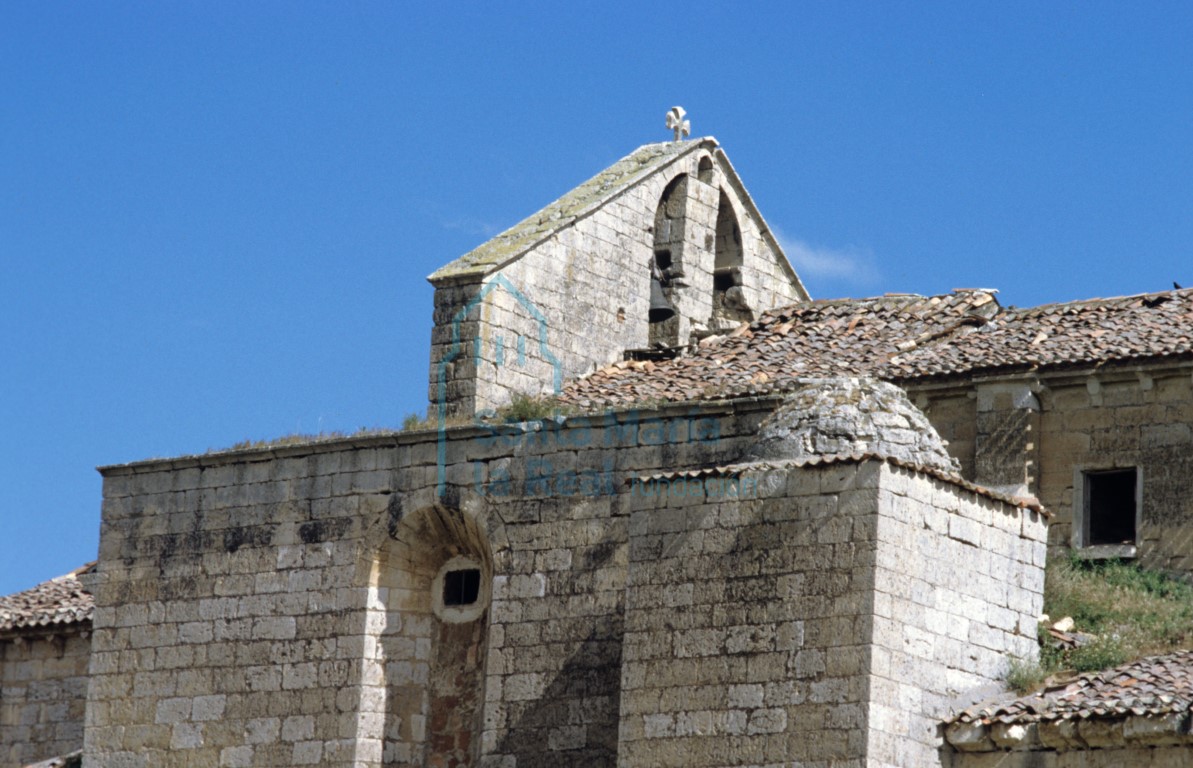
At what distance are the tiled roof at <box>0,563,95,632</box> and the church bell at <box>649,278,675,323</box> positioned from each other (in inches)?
270

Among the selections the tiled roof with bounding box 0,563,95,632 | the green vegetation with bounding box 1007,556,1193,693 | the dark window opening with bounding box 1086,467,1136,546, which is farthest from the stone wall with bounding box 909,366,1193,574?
the tiled roof with bounding box 0,563,95,632

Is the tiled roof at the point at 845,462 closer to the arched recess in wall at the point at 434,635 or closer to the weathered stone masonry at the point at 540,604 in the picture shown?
the weathered stone masonry at the point at 540,604

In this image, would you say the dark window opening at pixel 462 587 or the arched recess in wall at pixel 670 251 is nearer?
the dark window opening at pixel 462 587

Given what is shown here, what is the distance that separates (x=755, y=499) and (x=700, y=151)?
9396 mm

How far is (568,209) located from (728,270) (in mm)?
2580

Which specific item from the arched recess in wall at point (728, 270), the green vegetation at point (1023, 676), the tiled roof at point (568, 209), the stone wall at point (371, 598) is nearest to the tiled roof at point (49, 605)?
the stone wall at point (371, 598)

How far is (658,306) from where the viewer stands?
1114 inches

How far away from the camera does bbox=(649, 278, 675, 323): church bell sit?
1114 inches

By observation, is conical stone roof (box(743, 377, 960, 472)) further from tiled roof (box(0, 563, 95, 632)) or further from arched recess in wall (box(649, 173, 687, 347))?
tiled roof (box(0, 563, 95, 632))

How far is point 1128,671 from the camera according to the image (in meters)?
20.1

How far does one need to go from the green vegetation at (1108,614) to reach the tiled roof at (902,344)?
2.00 metres

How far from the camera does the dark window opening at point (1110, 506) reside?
75.9ft

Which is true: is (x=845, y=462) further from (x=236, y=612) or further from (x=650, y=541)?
(x=236, y=612)

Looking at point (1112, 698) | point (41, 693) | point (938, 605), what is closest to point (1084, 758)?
point (1112, 698)
